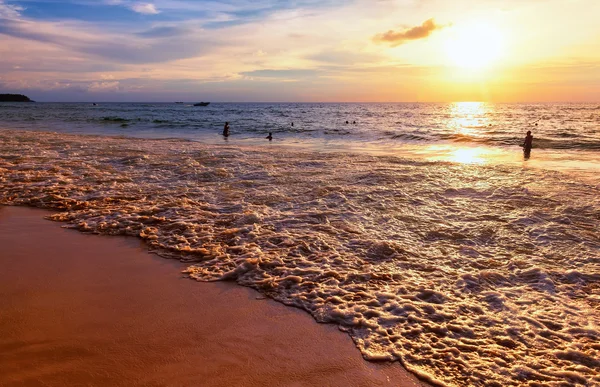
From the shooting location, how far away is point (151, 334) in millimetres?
4102

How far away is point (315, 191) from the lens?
11.1 metres

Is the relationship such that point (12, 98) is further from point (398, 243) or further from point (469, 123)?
point (398, 243)

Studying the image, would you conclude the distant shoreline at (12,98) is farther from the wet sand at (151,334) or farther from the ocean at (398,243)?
the wet sand at (151,334)

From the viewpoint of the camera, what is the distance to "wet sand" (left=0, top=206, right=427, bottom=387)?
139 inches

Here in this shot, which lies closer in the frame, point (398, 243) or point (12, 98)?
point (398, 243)

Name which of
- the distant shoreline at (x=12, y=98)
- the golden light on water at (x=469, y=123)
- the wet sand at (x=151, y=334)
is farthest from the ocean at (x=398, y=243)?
the distant shoreline at (x=12, y=98)

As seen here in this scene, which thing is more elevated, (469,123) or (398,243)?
(469,123)

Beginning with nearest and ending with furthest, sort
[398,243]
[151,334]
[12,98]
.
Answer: [151,334], [398,243], [12,98]

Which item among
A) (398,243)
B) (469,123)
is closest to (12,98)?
(469,123)

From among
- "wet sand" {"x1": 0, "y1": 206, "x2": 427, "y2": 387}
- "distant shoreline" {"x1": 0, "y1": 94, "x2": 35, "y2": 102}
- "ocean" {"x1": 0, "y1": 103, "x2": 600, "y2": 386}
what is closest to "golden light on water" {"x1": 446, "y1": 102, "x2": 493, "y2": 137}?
"ocean" {"x1": 0, "y1": 103, "x2": 600, "y2": 386}

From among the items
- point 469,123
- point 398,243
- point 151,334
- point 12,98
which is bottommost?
point 151,334

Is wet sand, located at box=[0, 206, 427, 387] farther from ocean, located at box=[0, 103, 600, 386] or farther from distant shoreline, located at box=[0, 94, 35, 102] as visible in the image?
distant shoreline, located at box=[0, 94, 35, 102]

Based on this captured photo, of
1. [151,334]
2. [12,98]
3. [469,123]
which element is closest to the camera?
[151,334]

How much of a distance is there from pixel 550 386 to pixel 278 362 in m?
2.66
